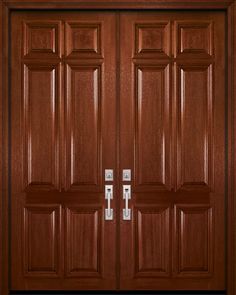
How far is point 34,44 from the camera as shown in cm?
370

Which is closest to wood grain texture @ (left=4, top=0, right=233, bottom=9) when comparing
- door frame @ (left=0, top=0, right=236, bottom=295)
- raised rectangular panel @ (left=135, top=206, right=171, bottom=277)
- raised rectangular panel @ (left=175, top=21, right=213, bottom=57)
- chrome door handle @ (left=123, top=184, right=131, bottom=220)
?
door frame @ (left=0, top=0, right=236, bottom=295)

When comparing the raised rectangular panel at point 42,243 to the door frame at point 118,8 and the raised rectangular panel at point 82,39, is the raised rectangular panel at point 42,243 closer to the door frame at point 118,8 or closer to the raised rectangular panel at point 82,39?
the door frame at point 118,8

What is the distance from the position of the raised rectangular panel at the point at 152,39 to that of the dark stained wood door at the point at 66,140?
0.19 m

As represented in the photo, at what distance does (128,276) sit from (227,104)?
1.40 metres

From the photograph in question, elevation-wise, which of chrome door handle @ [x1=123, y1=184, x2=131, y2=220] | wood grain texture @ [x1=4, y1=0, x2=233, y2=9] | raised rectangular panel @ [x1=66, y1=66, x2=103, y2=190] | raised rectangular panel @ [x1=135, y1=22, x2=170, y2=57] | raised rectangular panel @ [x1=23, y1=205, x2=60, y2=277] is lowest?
raised rectangular panel @ [x1=23, y1=205, x2=60, y2=277]

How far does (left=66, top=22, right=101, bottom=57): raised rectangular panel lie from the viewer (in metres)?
3.69

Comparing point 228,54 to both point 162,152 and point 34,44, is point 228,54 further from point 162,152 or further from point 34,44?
point 34,44

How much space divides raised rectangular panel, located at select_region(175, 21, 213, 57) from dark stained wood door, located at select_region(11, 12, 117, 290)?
47 cm

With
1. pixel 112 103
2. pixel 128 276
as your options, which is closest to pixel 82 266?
pixel 128 276

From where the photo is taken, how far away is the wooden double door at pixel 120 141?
370 centimetres

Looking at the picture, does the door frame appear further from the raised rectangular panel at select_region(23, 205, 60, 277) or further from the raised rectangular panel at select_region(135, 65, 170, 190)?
the raised rectangular panel at select_region(135, 65, 170, 190)

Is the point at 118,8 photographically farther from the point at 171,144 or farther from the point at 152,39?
the point at 171,144

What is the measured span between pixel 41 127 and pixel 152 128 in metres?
0.78

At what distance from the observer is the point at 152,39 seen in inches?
145
